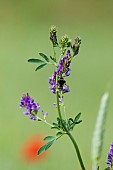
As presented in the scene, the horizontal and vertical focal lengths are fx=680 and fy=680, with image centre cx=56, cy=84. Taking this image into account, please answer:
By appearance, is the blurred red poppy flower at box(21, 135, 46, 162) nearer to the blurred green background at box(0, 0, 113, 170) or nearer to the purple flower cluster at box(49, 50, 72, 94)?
the blurred green background at box(0, 0, 113, 170)

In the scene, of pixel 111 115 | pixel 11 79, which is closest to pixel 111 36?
pixel 11 79

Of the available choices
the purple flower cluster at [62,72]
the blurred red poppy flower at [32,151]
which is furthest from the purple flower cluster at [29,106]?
the blurred red poppy flower at [32,151]

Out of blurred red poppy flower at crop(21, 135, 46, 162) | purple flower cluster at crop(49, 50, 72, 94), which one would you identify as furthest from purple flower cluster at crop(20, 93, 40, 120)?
blurred red poppy flower at crop(21, 135, 46, 162)

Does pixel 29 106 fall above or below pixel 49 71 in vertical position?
below

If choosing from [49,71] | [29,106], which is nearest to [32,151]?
[29,106]

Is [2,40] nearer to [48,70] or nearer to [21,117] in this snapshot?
[48,70]

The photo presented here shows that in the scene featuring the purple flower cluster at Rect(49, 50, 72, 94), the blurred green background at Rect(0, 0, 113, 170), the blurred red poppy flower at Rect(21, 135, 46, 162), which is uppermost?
the blurred green background at Rect(0, 0, 113, 170)

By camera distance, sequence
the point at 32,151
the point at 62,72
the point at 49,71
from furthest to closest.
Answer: the point at 49,71 < the point at 32,151 < the point at 62,72

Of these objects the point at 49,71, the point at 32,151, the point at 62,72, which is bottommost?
the point at 62,72

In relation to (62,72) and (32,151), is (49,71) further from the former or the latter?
(62,72)
